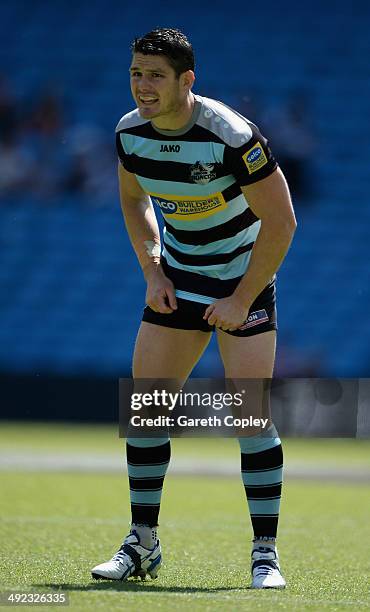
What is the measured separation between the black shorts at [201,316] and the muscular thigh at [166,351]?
0.02 m

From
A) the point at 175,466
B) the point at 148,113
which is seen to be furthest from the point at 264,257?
the point at 175,466

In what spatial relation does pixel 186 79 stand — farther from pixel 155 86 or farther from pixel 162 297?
pixel 162 297

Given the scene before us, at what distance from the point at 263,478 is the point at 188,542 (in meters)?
1.60

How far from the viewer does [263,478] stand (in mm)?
4570

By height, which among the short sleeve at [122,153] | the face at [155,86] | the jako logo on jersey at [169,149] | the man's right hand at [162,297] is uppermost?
the face at [155,86]

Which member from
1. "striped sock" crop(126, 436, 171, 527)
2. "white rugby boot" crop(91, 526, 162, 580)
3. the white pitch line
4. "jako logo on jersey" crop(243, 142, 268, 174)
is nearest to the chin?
"jako logo on jersey" crop(243, 142, 268, 174)

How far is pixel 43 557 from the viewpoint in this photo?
5160mm

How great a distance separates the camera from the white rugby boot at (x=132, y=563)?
4508mm

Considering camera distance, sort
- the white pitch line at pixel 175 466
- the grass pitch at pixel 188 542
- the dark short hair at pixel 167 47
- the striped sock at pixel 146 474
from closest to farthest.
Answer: the grass pitch at pixel 188 542, the dark short hair at pixel 167 47, the striped sock at pixel 146 474, the white pitch line at pixel 175 466

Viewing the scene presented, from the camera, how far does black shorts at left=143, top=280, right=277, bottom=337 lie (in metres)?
4.57

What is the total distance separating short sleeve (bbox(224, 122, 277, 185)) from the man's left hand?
1.48 ft

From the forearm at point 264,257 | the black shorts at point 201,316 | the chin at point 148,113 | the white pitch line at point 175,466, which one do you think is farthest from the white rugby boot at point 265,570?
the white pitch line at point 175,466

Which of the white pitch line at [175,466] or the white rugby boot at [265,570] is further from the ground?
the white pitch line at [175,466]

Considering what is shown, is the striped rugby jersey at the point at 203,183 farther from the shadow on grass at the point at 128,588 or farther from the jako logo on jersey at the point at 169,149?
the shadow on grass at the point at 128,588
